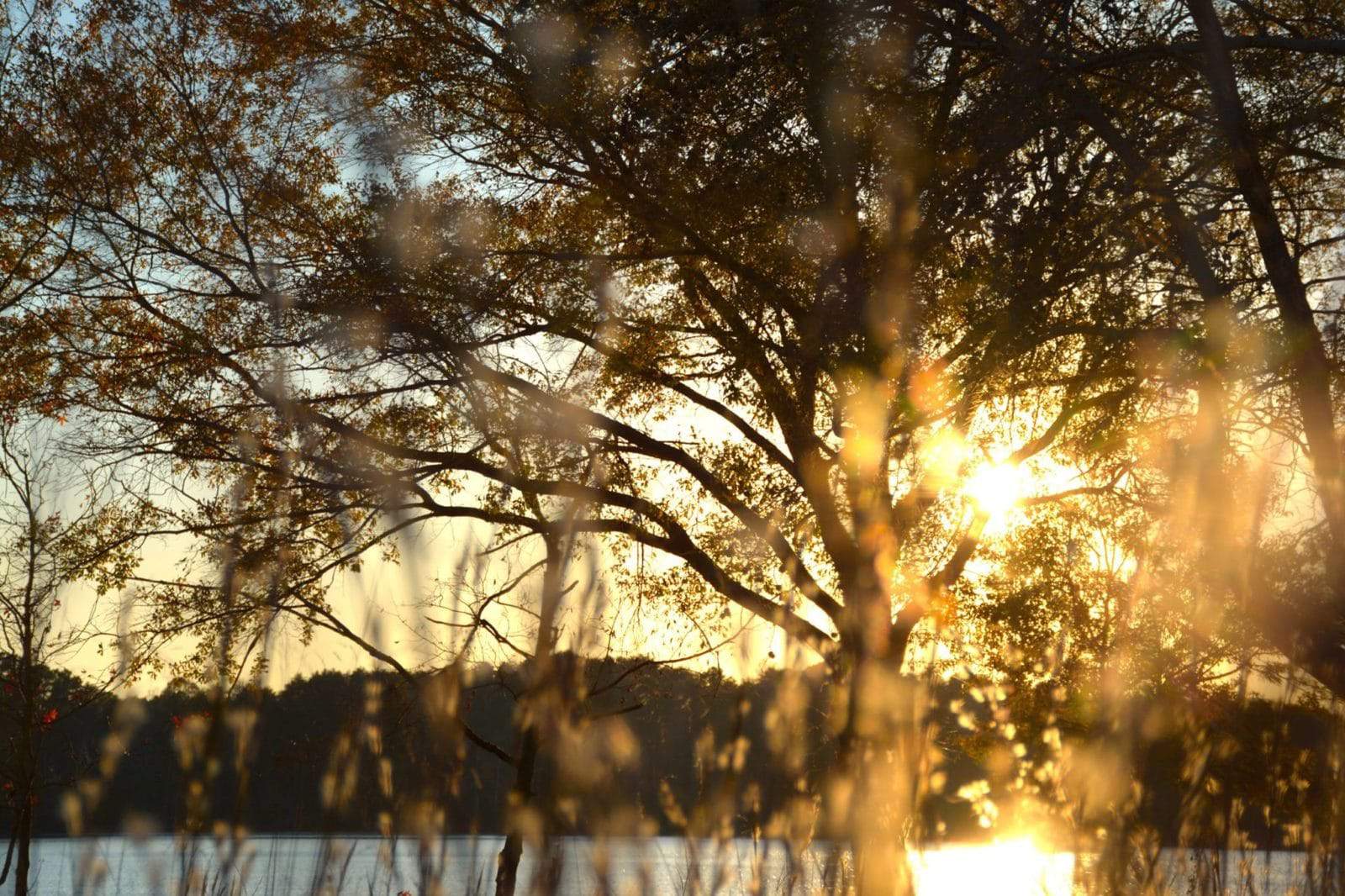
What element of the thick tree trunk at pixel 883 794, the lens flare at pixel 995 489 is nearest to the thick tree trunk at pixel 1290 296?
the thick tree trunk at pixel 883 794

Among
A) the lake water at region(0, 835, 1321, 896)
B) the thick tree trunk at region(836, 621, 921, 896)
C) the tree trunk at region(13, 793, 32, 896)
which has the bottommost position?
the tree trunk at region(13, 793, 32, 896)

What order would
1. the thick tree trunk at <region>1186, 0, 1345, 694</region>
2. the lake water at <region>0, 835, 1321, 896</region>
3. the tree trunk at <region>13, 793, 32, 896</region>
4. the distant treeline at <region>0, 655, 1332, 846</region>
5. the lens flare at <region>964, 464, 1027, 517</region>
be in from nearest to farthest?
the lake water at <region>0, 835, 1321, 896</region>, the distant treeline at <region>0, 655, 1332, 846</region>, the thick tree trunk at <region>1186, 0, 1345, 694</region>, the tree trunk at <region>13, 793, 32, 896</region>, the lens flare at <region>964, 464, 1027, 517</region>

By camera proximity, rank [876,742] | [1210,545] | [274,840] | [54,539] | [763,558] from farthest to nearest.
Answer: [763,558] < [54,539] < [1210,545] < [876,742] < [274,840]

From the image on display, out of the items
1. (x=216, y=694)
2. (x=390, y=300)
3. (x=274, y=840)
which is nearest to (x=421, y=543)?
(x=216, y=694)

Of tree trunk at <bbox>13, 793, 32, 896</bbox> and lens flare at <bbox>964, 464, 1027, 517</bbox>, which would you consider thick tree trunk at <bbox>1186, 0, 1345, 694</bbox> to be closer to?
lens flare at <bbox>964, 464, 1027, 517</bbox>

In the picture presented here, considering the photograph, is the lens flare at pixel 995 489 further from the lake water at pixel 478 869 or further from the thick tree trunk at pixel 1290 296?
the lake water at pixel 478 869

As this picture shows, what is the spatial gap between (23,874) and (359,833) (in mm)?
7060

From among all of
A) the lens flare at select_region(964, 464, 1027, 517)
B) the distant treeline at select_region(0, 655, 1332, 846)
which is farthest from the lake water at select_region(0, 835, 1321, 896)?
the lens flare at select_region(964, 464, 1027, 517)

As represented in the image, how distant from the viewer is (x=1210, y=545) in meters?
7.84

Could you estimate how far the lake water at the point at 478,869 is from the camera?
3455mm

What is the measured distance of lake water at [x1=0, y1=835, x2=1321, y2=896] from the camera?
3455 mm

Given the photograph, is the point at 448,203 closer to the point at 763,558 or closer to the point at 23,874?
the point at 763,558

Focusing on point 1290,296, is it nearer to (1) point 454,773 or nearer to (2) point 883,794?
(2) point 883,794

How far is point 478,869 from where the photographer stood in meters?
3.66
